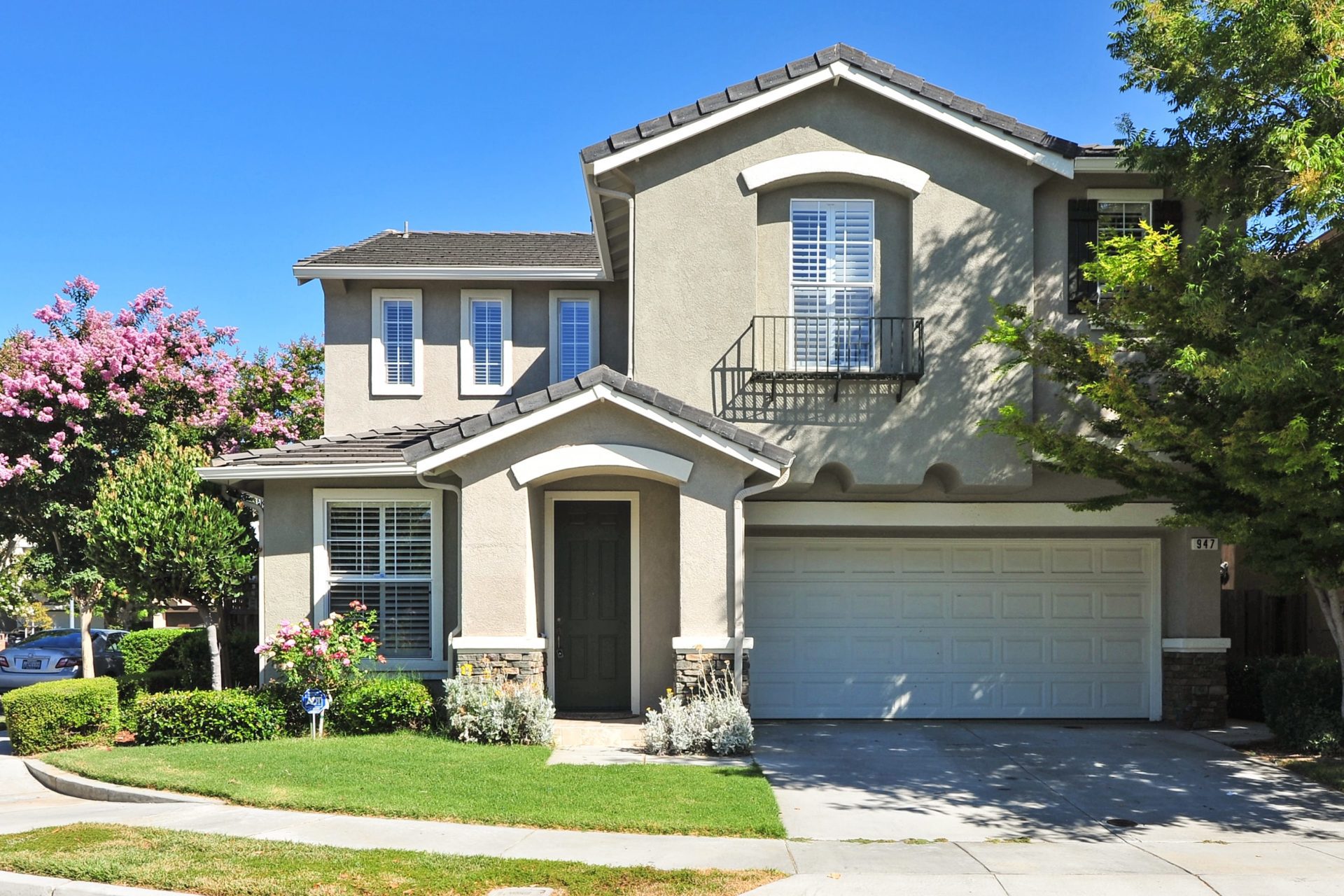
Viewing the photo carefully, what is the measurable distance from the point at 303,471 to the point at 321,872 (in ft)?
21.0

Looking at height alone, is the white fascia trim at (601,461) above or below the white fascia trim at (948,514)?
above

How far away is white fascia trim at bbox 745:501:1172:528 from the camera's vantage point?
13250mm

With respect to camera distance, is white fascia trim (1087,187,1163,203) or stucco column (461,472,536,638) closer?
stucco column (461,472,536,638)

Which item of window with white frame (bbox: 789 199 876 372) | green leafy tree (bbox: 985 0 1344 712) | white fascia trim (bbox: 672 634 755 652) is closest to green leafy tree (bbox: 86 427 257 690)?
white fascia trim (bbox: 672 634 755 652)

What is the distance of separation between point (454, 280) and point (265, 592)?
5265mm

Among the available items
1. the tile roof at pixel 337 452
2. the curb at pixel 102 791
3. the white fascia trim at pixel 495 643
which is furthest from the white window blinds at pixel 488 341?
the curb at pixel 102 791

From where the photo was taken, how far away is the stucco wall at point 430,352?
15.7 meters

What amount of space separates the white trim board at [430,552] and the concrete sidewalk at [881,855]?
13.6ft

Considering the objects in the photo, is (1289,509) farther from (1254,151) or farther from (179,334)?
(179,334)

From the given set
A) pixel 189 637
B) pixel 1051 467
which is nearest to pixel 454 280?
pixel 189 637

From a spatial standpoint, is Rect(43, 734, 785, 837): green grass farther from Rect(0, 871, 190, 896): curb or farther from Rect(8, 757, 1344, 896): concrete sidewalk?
Rect(0, 871, 190, 896): curb

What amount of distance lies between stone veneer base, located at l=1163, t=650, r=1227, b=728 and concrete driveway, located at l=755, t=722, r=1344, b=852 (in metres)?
0.36

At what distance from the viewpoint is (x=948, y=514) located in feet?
43.6

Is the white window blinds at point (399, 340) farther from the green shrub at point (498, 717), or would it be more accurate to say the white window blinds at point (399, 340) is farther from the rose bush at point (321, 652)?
the green shrub at point (498, 717)
